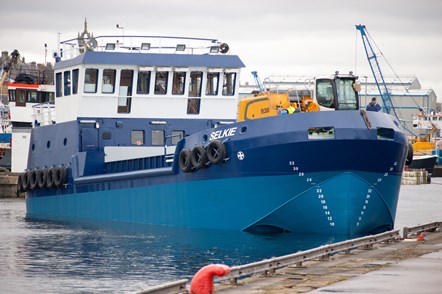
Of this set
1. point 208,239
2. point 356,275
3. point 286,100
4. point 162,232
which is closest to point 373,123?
point 286,100

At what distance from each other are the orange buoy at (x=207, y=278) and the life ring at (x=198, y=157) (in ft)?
41.0

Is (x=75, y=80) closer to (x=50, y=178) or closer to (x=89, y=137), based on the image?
(x=89, y=137)

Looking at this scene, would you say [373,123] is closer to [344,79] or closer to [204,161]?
[344,79]

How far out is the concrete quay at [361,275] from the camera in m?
15.2

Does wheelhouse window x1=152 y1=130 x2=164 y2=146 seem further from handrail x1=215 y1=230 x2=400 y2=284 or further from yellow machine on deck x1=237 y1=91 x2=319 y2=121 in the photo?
handrail x1=215 y1=230 x2=400 y2=284

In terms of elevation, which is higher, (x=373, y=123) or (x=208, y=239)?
(x=373, y=123)

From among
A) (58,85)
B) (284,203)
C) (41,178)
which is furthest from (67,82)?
(284,203)

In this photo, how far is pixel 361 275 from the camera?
16.7 metres

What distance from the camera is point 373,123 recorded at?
2486 centimetres

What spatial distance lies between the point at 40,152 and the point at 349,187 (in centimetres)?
1436

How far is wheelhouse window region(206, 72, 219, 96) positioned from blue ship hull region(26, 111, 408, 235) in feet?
14.8

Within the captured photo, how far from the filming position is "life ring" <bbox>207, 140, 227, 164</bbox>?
85.8 feet

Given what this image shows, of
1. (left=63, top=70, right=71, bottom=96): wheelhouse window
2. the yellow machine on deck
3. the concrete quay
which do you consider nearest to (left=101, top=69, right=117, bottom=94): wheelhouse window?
(left=63, top=70, right=71, bottom=96): wheelhouse window

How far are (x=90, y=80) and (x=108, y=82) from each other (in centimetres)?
54
